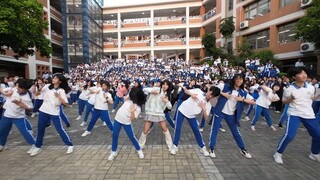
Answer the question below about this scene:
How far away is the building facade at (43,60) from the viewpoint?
76.0ft

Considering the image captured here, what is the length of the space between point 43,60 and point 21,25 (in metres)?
17.6

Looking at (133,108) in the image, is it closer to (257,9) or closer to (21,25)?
(21,25)

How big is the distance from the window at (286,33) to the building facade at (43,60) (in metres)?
22.3

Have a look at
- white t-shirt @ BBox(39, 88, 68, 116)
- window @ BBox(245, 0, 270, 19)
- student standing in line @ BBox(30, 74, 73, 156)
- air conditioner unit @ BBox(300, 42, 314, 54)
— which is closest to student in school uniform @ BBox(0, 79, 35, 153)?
student standing in line @ BBox(30, 74, 73, 156)

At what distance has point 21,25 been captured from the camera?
1202 cm

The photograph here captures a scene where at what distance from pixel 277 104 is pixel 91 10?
2990cm

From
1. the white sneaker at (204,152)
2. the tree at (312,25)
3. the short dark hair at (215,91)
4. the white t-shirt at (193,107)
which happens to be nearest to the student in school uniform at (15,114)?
the white t-shirt at (193,107)

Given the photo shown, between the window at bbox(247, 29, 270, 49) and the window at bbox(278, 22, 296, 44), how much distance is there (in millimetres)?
1599

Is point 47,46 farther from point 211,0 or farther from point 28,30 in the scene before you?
point 211,0

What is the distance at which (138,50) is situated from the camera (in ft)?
129

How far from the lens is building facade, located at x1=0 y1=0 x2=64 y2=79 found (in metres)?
23.2

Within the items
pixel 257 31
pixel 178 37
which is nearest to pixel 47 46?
pixel 257 31

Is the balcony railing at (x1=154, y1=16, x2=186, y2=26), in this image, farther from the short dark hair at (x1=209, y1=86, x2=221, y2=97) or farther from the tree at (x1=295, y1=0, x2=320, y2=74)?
the short dark hair at (x1=209, y1=86, x2=221, y2=97)

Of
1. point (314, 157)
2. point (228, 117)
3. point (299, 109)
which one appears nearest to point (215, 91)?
point (228, 117)
